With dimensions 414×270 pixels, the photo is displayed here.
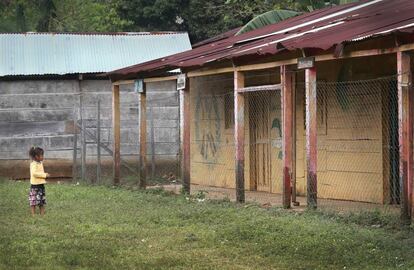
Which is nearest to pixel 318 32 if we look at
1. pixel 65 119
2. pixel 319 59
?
pixel 319 59

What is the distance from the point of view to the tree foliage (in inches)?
1072

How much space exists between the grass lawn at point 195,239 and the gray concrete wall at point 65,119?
7337 millimetres

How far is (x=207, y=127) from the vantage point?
19.0m

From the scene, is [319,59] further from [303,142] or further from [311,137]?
[303,142]

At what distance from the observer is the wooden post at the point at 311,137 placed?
11.7m

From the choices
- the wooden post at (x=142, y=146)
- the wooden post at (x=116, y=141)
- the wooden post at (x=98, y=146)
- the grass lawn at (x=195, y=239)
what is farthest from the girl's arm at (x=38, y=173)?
the wooden post at (x=98, y=146)

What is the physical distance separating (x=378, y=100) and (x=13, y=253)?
728cm

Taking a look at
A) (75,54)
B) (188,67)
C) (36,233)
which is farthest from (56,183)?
(36,233)

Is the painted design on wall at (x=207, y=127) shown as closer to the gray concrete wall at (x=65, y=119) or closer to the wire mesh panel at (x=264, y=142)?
the wire mesh panel at (x=264, y=142)

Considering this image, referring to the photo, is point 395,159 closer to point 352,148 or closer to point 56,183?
point 352,148

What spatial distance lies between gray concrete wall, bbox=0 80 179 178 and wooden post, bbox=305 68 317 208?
9.30 metres

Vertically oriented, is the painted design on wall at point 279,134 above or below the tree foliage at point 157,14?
below

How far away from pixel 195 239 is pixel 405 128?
3.08m

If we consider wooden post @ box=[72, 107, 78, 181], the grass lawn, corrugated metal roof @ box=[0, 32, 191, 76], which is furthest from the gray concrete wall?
the grass lawn
